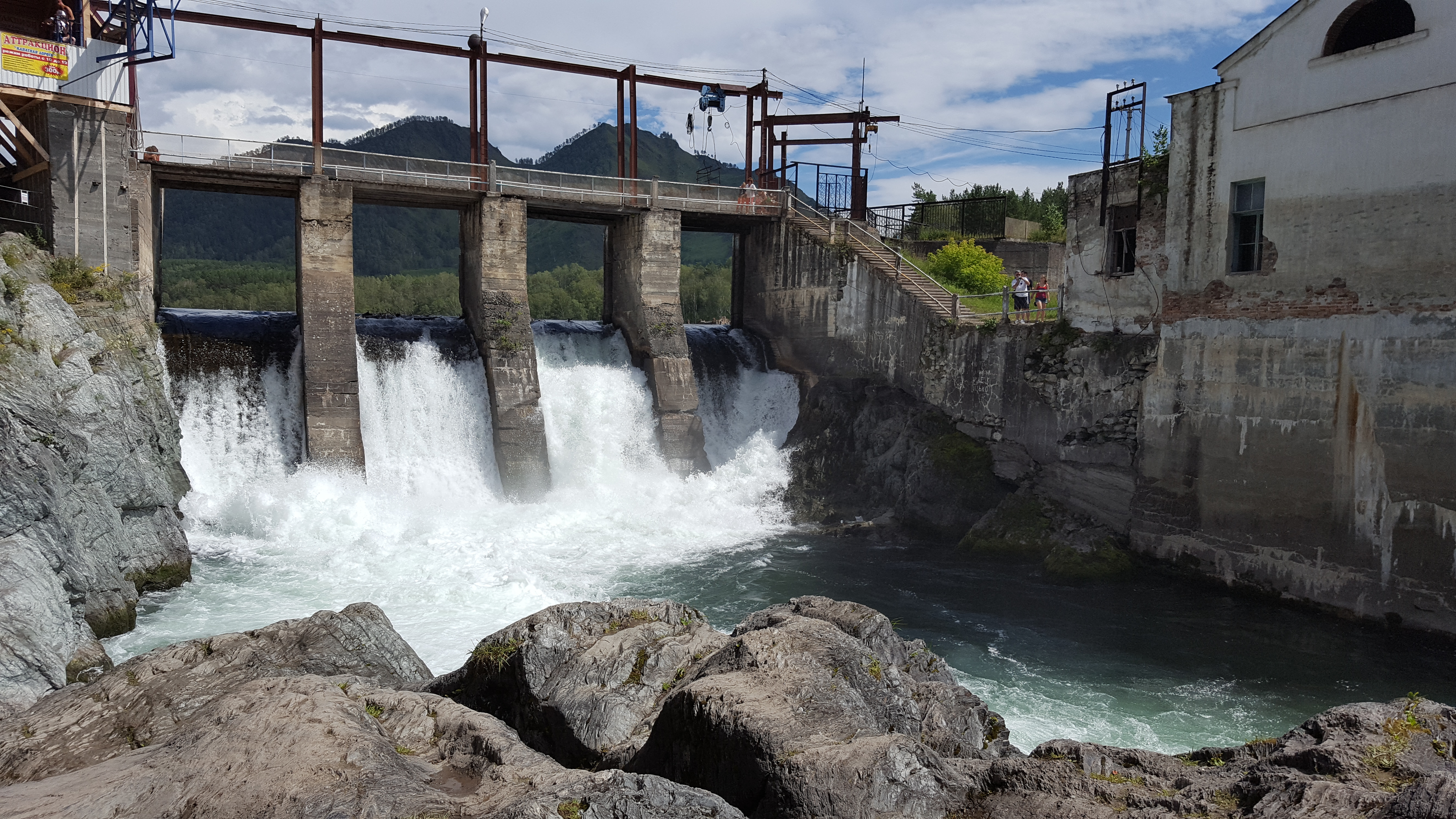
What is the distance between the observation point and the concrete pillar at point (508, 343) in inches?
869

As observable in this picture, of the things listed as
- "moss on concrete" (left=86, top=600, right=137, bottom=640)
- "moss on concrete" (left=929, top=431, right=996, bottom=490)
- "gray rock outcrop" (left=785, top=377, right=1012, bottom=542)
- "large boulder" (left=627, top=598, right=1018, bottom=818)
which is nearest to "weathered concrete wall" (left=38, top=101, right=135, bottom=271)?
"moss on concrete" (left=86, top=600, right=137, bottom=640)

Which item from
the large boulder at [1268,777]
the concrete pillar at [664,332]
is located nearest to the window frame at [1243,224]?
the large boulder at [1268,777]

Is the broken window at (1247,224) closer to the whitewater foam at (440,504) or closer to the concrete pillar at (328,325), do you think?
the whitewater foam at (440,504)

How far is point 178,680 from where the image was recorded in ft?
26.2

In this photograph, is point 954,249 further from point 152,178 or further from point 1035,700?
point 152,178

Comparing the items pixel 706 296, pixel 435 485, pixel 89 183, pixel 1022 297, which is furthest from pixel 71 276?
pixel 706 296

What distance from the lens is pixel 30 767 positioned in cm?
609

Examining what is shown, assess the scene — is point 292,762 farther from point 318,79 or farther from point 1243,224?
point 318,79

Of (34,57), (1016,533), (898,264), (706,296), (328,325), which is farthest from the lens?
(706,296)

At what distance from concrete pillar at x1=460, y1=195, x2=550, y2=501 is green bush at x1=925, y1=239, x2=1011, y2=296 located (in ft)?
37.6

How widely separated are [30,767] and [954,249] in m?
24.5

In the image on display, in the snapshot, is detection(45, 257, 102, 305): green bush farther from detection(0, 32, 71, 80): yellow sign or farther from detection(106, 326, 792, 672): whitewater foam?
detection(0, 32, 71, 80): yellow sign

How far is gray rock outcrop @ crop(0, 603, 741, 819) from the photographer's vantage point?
14.9 feet

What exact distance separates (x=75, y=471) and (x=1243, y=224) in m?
18.8
